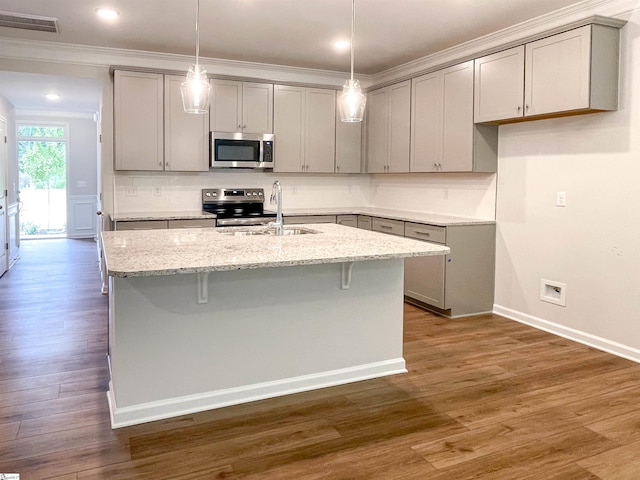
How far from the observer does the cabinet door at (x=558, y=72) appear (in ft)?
11.6

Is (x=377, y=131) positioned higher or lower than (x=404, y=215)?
higher

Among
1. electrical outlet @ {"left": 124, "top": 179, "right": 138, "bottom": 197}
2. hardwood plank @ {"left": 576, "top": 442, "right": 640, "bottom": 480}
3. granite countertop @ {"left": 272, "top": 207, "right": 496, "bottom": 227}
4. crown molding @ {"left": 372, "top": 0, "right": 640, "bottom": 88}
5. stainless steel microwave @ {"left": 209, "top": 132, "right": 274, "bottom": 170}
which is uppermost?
crown molding @ {"left": 372, "top": 0, "right": 640, "bottom": 88}

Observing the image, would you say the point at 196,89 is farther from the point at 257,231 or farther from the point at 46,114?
the point at 46,114

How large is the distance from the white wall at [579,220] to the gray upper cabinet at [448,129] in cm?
22

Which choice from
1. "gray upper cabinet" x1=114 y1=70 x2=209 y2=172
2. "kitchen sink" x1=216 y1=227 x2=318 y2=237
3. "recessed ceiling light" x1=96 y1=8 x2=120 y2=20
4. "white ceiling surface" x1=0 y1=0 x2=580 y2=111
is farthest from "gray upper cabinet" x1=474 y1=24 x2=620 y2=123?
"recessed ceiling light" x1=96 y1=8 x2=120 y2=20

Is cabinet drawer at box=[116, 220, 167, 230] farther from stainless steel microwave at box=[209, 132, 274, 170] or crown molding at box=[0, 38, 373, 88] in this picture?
crown molding at box=[0, 38, 373, 88]

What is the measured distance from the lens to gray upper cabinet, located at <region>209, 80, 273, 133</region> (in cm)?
539

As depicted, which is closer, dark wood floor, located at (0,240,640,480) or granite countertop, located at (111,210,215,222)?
dark wood floor, located at (0,240,640,480)

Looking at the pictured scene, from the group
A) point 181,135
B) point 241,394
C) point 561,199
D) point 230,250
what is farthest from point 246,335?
point 181,135

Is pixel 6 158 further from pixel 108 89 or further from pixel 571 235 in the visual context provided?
pixel 571 235

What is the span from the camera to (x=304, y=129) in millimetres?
5867

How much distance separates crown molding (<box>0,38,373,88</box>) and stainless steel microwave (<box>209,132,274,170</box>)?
0.62m

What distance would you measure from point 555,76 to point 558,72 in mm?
33

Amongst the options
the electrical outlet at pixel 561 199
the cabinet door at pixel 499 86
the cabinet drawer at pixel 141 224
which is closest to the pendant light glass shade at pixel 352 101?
the cabinet door at pixel 499 86
